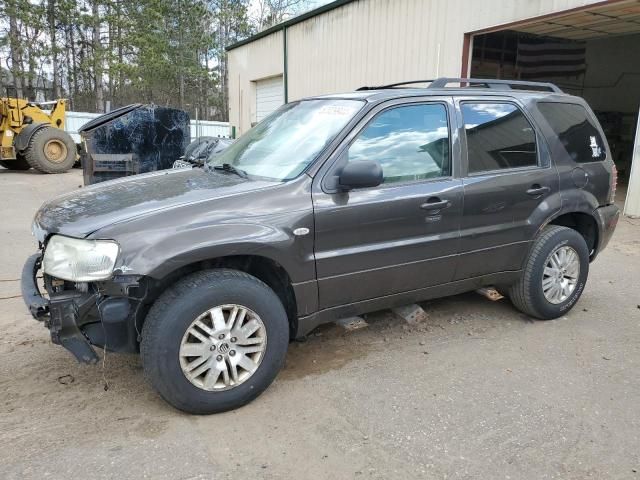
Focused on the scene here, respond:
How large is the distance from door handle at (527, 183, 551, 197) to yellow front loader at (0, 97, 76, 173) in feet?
51.9

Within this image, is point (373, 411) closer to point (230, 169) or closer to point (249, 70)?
point (230, 169)

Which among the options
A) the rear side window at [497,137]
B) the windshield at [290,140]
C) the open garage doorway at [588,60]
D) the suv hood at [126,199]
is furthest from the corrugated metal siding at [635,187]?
the suv hood at [126,199]

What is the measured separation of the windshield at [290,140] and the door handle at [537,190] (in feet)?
5.16

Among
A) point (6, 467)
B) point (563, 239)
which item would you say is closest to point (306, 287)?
point (6, 467)

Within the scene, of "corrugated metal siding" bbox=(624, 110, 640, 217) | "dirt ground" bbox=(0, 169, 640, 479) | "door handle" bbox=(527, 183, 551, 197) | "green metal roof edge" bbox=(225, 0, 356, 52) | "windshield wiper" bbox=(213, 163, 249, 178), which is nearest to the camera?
"dirt ground" bbox=(0, 169, 640, 479)

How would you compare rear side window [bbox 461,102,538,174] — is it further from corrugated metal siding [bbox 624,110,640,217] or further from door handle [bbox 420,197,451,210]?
corrugated metal siding [bbox 624,110,640,217]

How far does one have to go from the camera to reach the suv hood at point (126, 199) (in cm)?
290

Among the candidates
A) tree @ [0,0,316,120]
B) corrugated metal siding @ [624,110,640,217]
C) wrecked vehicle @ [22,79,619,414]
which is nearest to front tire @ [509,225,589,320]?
wrecked vehicle @ [22,79,619,414]

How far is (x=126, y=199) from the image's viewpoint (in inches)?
126

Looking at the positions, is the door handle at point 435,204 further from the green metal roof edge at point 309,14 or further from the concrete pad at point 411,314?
the green metal roof edge at point 309,14

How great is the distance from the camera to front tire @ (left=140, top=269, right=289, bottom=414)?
2.81 m

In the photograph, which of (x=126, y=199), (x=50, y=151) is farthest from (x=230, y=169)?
(x=50, y=151)

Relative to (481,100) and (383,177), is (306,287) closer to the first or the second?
(383,177)

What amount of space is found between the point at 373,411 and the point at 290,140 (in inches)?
74.7
